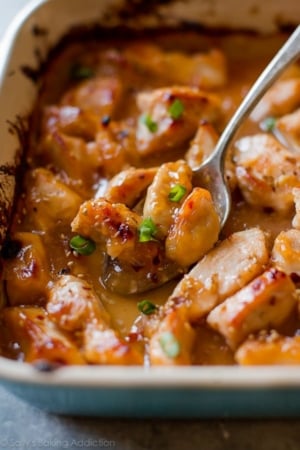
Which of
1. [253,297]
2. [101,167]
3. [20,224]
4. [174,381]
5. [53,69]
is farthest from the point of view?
[53,69]

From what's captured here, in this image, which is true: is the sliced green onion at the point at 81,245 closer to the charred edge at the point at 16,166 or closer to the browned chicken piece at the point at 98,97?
the charred edge at the point at 16,166

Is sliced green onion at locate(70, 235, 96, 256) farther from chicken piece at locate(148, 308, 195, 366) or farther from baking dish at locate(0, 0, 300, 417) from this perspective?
chicken piece at locate(148, 308, 195, 366)

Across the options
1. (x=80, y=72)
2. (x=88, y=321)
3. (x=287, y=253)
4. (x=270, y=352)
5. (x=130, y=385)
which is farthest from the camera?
(x=80, y=72)

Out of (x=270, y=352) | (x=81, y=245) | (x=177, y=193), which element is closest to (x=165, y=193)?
(x=177, y=193)

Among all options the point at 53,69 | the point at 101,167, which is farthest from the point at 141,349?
the point at 53,69

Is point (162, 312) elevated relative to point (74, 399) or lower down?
lower down

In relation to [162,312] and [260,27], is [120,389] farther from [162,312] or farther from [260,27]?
[260,27]

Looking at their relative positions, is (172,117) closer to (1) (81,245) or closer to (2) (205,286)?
(1) (81,245)

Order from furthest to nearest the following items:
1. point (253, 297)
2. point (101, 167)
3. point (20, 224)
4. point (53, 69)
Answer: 1. point (53, 69)
2. point (101, 167)
3. point (20, 224)
4. point (253, 297)
